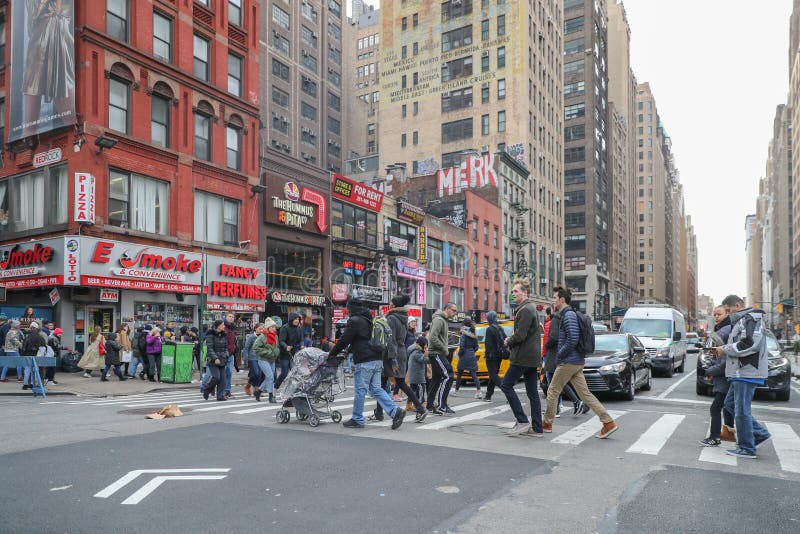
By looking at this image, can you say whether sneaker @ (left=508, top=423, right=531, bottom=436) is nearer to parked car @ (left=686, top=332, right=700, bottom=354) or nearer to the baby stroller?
the baby stroller

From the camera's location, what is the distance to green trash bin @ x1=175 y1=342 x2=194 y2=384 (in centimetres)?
1925

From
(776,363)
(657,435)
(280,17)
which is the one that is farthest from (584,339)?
(280,17)

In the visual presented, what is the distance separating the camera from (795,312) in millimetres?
109125

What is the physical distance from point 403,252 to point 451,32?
110 feet

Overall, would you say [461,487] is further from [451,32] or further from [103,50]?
[451,32]

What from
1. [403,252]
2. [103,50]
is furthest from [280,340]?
[403,252]

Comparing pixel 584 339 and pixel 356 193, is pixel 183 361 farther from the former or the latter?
pixel 356 193

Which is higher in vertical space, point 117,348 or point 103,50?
point 103,50

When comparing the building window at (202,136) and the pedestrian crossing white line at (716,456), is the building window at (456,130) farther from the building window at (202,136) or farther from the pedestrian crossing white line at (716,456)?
the pedestrian crossing white line at (716,456)

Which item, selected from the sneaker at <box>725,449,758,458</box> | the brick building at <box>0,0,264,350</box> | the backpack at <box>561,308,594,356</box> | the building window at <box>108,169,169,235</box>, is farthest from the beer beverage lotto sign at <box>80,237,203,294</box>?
the sneaker at <box>725,449,758,458</box>

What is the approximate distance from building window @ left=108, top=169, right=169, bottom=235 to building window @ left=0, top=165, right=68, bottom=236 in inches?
61.1

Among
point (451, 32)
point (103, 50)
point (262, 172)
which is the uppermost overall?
point (451, 32)

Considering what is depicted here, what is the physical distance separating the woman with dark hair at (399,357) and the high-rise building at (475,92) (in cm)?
4879

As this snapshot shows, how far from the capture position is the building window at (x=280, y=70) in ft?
213
